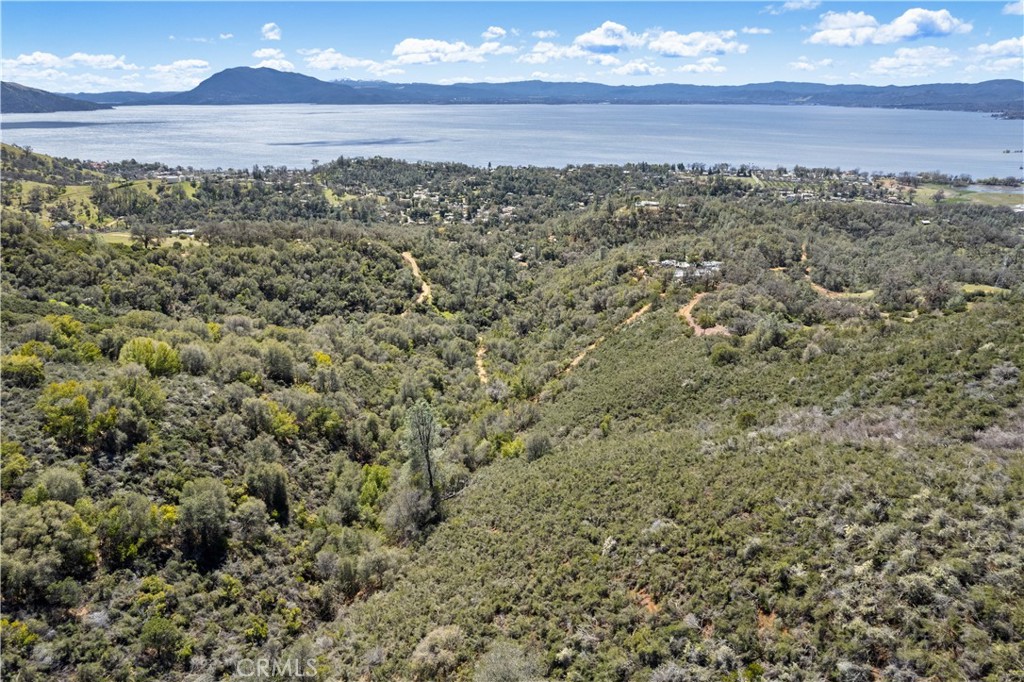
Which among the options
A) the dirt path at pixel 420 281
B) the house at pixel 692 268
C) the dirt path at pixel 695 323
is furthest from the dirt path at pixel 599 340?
the dirt path at pixel 420 281

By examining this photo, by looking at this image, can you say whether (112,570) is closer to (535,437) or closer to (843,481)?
(535,437)

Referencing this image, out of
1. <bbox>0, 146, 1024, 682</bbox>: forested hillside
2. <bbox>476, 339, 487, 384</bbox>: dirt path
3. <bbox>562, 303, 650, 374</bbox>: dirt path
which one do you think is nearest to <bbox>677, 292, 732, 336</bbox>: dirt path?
<bbox>0, 146, 1024, 682</bbox>: forested hillside

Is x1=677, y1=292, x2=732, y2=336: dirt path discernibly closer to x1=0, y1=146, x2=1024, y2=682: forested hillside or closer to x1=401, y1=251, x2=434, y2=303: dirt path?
x1=0, y1=146, x2=1024, y2=682: forested hillside

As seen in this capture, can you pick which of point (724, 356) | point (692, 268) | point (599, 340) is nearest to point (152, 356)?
point (599, 340)

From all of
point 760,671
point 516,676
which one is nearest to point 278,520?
point 516,676

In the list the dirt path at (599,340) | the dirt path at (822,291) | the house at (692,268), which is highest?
the house at (692,268)

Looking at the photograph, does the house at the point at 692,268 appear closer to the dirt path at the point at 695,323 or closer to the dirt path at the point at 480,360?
the dirt path at the point at 695,323
